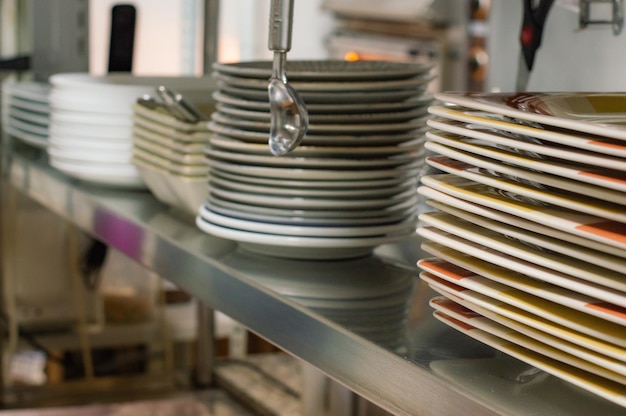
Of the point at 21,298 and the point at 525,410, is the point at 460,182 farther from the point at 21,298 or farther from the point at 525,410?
the point at 21,298

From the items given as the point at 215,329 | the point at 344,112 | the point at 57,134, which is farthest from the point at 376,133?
the point at 215,329

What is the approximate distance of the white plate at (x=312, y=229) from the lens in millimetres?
701

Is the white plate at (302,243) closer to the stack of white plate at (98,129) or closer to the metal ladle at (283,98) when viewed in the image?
the metal ladle at (283,98)

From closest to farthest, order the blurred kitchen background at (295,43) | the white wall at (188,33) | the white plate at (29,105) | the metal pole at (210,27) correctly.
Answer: the blurred kitchen background at (295,43), the white plate at (29,105), the metal pole at (210,27), the white wall at (188,33)

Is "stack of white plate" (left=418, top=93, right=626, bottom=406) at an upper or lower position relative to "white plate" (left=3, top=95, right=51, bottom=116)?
upper

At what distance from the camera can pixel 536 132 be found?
0.43 metres

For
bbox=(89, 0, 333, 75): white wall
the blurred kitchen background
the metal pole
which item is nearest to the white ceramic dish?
the blurred kitchen background

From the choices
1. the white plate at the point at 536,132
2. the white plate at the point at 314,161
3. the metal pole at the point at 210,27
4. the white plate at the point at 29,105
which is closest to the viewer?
the white plate at the point at 536,132

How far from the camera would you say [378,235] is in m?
0.72

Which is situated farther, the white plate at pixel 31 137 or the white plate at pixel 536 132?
the white plate at pixel 31 137

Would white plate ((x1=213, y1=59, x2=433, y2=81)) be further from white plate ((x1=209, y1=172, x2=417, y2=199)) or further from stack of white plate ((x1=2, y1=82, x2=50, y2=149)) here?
stack of white plate ((x1=2, y1=82, x2=50, y2=149))

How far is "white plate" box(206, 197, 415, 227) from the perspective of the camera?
27.7 inches

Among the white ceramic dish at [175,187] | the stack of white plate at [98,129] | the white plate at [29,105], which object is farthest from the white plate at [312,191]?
the white plate at [29,105]

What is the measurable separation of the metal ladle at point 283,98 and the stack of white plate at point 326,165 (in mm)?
127
